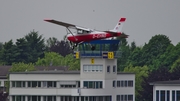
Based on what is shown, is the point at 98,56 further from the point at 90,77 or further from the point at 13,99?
the point at 13,99

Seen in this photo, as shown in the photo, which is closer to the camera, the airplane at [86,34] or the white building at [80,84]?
the airplane at [86,34]

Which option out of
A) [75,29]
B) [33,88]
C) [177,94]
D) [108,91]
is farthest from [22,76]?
[75,29]

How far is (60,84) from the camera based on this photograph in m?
186

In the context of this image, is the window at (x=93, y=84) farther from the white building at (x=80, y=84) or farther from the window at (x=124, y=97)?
the window at (x=124, y=97)

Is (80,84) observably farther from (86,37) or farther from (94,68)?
(86,37)

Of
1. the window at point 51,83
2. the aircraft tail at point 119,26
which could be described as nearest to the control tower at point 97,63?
the window at point 51,83

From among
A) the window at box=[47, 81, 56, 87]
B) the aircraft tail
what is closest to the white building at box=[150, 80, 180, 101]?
the window at box=[47, 81, 56, 87]

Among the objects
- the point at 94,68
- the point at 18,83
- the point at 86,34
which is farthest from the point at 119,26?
the point at 18,83

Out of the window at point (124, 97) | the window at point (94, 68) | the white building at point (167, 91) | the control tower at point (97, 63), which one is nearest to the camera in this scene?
the white building at point (167, 91)

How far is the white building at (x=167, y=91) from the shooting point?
18088cm

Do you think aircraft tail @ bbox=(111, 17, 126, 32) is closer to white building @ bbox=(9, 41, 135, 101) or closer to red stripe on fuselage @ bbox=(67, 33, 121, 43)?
red stripe on fuselage @ bbox=(67, 33, 121, 43)

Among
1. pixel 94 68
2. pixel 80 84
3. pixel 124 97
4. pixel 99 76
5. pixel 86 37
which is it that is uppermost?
pixel 86 37

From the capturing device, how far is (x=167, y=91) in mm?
182000

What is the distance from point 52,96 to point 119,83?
11.2 meters
